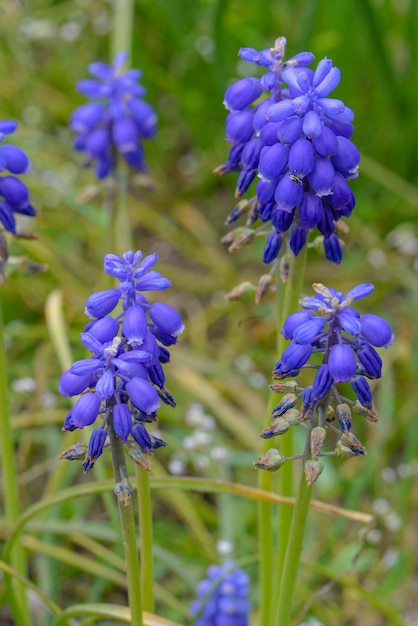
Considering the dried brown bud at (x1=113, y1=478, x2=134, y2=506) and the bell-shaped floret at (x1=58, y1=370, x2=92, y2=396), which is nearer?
the bell-shaped floret at (x1=58, y1=370, x2=92, y2=396)

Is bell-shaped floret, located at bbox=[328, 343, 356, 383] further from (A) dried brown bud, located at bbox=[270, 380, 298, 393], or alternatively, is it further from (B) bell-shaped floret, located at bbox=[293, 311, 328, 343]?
(A) dried brown bud, located at bbox=[270, 380, 298, 393]

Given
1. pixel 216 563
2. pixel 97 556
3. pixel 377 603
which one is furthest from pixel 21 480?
pixel 377 603

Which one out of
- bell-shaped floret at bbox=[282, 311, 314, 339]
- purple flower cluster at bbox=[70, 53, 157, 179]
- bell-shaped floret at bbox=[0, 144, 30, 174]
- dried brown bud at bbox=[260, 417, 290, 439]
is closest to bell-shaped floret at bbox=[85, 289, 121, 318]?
bell-shaped floret at bbox=[282, 311, 314, 339]

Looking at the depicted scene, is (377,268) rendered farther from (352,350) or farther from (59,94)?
(352,350)

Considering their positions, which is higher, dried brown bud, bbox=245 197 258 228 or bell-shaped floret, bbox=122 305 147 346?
dried brown bud, bbox=245 197 258 228

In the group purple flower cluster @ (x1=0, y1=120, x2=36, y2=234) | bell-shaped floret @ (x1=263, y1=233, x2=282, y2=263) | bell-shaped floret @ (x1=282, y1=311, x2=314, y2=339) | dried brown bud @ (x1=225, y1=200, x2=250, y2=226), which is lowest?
bell-shaped floret @ (x1=282, y1=311, x2=314, y2=339)

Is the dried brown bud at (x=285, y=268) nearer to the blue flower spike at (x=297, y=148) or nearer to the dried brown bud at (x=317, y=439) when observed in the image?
the blue flower spike at (x=297, y=148)

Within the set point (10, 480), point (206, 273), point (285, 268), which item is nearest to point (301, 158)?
point (285, 268)
